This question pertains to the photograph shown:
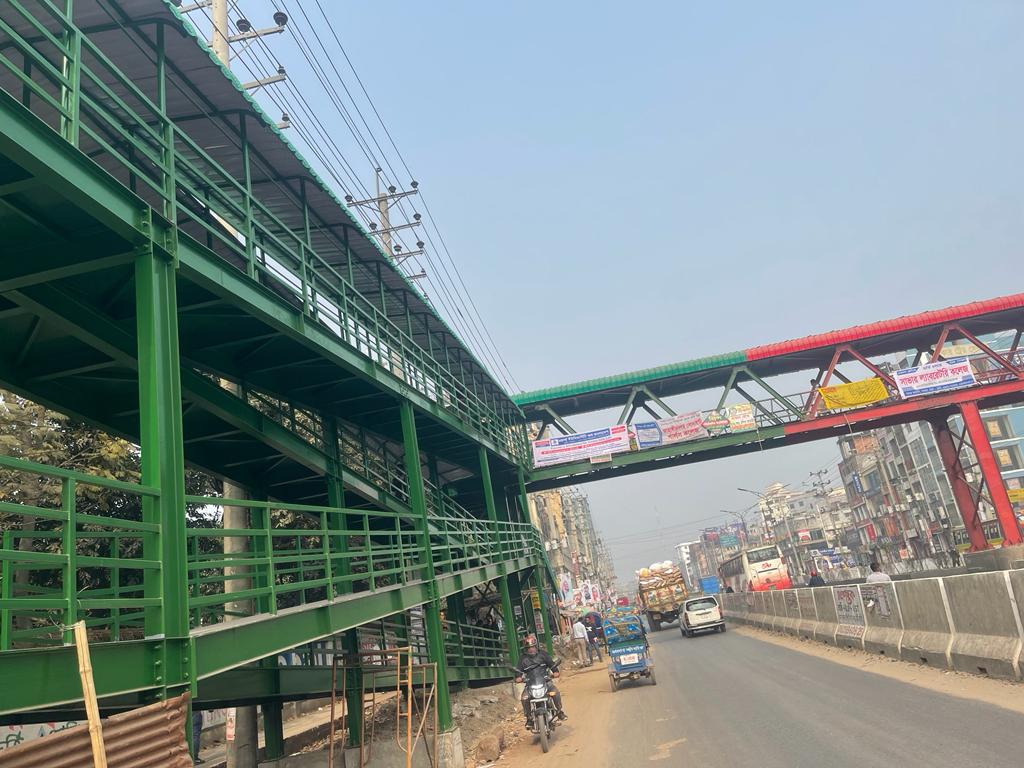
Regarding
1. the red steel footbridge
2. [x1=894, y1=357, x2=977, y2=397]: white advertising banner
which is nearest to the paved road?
the red steel footbridge

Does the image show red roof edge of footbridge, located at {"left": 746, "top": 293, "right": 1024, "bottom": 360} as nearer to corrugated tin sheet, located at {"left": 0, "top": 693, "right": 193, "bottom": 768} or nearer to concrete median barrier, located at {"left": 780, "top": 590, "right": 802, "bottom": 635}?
concrete median barrier, located at {"left": 780, "top": 590, "right": 802, "bottom": 635}

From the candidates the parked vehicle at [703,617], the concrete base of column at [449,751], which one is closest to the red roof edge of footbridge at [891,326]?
the parked vehicle at [703,617]

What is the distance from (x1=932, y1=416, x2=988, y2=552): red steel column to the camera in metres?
27.7

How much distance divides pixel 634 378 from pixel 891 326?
10315 mm

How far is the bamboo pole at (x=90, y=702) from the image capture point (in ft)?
14.1

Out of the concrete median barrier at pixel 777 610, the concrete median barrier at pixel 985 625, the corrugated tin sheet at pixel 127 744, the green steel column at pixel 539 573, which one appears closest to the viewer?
the corrugated tin sheet at pixel 127 744

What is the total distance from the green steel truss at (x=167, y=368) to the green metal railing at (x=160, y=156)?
43 millimetres

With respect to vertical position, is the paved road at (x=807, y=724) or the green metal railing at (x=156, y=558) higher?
the green metal railing at (x=156, y=558)

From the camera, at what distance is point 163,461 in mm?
6172

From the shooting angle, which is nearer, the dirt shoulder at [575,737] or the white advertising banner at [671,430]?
the dirt shoulder at [575,737]

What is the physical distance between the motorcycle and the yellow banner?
65.1 feet

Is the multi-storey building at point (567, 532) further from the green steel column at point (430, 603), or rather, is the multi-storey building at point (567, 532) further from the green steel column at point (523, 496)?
the green steel column at point (430, 603)

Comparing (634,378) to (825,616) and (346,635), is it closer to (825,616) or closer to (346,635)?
(825,616)

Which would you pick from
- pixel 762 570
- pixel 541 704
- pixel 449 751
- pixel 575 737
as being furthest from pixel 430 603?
pixel 762 570
